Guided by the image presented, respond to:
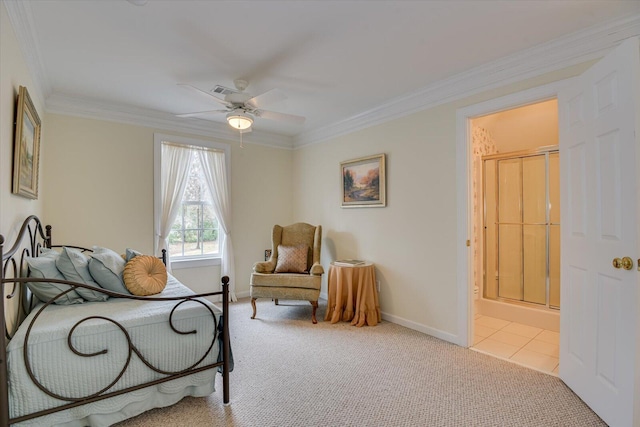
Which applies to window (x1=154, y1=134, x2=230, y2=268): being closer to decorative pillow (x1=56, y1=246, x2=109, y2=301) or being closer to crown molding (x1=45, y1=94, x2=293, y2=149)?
crown molding (x1=45, y1=94, x2=293, y2=149)

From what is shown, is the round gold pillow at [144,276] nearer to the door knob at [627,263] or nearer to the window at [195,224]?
the window at [195,224]

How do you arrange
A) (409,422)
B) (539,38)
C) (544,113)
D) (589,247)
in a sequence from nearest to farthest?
(409,422), (589,247), (539,38), (544,113)

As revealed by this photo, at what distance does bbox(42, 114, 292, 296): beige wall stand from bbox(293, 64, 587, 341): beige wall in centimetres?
189

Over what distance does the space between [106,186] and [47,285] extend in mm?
2049

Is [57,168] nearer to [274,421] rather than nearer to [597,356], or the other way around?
[274,421]

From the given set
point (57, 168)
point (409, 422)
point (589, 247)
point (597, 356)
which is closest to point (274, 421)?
point (409, 422)

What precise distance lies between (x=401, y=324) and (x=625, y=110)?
268 cm

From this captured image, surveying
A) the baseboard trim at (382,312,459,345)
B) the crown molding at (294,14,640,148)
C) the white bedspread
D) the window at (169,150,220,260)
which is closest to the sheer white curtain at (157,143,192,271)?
the window at (169,150,220,260)

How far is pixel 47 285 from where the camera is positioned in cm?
199

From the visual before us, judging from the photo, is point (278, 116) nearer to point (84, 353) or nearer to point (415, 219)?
point (415, 219)

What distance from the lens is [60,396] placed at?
1591 mm

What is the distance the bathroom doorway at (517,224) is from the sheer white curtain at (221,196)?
3218 millimetres

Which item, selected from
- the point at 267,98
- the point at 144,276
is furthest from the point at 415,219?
the point at 144,276

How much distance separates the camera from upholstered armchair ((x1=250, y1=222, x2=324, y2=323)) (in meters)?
3.68
